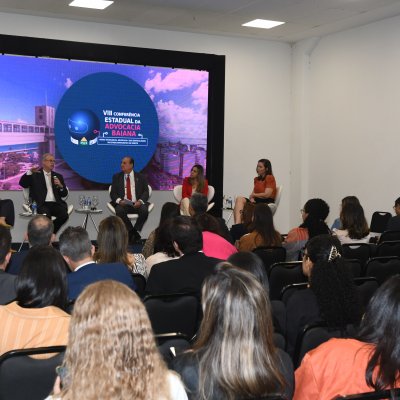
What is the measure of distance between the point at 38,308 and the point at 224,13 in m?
7.26

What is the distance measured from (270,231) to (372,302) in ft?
10.5

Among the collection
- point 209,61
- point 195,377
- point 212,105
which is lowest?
point 195,377

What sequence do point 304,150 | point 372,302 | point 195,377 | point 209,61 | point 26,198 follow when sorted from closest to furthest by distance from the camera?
1. point 195,377
2. point 372,302
3. point 26,198
4. point 209,61
5. point 304,150

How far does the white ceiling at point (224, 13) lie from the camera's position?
8.38 m

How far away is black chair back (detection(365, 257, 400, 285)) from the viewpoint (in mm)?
4676

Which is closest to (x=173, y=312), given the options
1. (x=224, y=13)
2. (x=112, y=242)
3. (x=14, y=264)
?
(x=112, y=242)

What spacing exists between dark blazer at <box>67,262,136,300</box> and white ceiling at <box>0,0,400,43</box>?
18.0 ft

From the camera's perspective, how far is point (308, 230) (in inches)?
225

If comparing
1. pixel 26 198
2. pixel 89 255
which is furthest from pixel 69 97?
pixel 89 255

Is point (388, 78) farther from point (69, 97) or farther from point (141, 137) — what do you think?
point (69, 97)

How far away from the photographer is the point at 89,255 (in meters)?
3.66

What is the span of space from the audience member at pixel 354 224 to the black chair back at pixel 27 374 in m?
3.99

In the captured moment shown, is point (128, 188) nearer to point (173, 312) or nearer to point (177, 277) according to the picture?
point (177, 277)

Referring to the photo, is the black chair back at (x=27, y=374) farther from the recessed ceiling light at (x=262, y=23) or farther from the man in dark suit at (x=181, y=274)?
the recessed ceiling light at (x=262, y=23)
